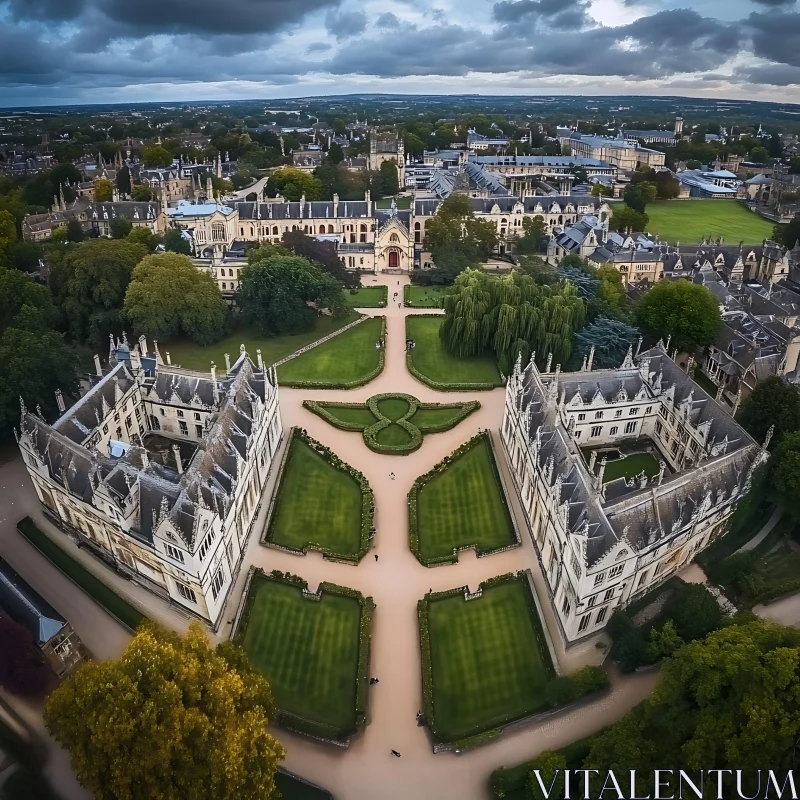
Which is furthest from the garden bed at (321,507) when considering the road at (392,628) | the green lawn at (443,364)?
the green lawn at (443,364)

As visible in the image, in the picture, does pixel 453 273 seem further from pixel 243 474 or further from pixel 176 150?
pixel 176 150

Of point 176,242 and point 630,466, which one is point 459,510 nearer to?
point 630,466

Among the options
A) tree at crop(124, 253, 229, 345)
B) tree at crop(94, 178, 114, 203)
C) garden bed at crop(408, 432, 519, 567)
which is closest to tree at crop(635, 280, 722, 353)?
garden bed at crop(408, 432, 519, 567)

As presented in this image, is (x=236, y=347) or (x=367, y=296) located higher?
(x=367, y=296)

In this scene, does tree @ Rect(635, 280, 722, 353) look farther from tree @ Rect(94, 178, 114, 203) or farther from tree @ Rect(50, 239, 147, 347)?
tree @ Rect(94, 178, 114, 203)

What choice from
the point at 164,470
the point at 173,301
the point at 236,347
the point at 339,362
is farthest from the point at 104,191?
the point at 164,470

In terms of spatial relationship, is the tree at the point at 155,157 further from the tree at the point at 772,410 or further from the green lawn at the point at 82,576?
the tree at the point at 772,410
